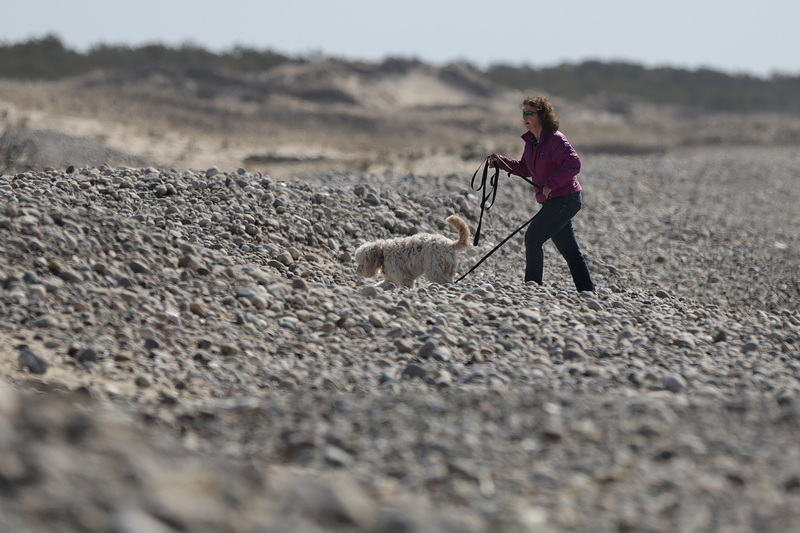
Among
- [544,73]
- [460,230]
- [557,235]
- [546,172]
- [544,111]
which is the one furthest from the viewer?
[544,73]

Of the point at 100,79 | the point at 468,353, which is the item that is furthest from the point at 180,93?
the point at 468,353

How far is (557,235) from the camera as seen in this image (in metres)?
8.62

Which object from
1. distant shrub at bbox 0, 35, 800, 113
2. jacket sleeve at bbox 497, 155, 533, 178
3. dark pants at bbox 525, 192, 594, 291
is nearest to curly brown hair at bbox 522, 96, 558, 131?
jacket sleeve at bbox 497, 155, 533, 178

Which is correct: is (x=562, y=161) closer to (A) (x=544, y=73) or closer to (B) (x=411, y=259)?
(B) (x=411, y=259)

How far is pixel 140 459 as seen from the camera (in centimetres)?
361

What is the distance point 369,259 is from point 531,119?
2037 millimetres

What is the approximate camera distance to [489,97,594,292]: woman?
322 inches

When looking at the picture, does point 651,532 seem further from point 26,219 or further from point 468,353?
point 26,219

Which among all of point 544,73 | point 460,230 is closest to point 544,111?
point 460,230

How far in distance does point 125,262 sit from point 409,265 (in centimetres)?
270

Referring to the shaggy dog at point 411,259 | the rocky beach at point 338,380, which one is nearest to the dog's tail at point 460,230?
the shaggy dog at point 411,259

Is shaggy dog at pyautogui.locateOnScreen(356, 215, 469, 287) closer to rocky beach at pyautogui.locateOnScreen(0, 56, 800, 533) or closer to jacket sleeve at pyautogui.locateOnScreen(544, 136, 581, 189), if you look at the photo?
rocky beach at pyautogui.locateOnScreen(0, 56, 800, 533)

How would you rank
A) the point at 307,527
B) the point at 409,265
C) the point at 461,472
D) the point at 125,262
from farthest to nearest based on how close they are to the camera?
the point at 409,265 → the point at 125,262 → the point at 461,472 → the point at 307,527

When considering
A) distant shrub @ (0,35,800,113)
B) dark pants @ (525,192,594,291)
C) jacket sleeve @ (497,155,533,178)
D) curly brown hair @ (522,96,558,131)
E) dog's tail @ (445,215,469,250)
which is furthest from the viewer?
distant shrub @ (0,35,800,113)
